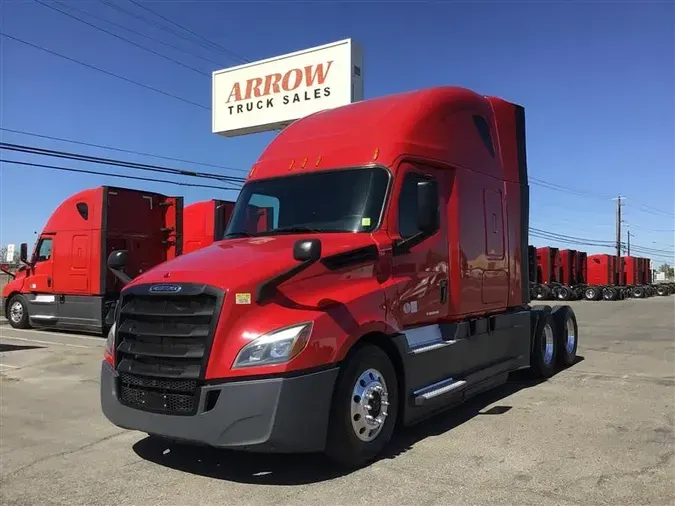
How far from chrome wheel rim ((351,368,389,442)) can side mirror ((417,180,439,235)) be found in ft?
4.74

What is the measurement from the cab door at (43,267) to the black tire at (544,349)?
42.4 feet

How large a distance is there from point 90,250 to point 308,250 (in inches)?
490

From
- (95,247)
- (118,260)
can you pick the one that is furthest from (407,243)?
(95,247)

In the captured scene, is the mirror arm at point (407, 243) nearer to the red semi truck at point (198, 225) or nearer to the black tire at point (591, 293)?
the red semi truck at point (198, 225)

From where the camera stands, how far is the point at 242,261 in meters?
4.89

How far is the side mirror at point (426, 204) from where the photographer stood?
18.0 feet

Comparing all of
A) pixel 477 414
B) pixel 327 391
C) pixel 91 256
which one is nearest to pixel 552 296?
pixel 91 256

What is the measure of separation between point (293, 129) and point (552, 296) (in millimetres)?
37070

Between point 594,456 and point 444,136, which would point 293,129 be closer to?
point 444,136

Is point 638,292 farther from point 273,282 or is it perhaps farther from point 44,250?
point 273,282

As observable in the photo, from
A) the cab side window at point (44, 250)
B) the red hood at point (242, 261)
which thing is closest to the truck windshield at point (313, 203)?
the red hood at point (242, 261)

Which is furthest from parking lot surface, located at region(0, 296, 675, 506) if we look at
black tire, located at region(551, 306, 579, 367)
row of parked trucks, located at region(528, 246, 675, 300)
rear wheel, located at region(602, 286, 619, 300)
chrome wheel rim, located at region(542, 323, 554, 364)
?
rear wheel, located at region(602, 286, 619, 300)

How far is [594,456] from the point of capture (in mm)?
5172

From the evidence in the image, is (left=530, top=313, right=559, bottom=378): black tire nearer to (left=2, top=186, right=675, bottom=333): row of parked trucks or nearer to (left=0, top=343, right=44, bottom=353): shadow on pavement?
(left=2, top=186, right=675, bottom=333): row of parked trucks
